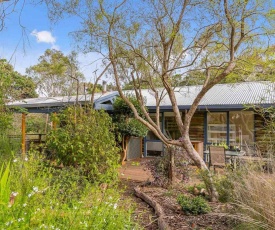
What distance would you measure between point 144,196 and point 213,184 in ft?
4.37

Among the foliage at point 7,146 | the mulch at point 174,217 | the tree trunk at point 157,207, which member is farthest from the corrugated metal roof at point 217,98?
the mulch at point 174,217

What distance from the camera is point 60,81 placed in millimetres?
24500

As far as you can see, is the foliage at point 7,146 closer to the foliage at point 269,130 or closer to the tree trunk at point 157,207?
the tree trunk at point 157,207

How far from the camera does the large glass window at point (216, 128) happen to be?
38.8 feet

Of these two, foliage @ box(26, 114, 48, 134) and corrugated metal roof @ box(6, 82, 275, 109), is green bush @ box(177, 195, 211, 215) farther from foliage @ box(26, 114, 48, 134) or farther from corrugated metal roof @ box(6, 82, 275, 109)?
foliage @ box(26, 114, 48, 134)

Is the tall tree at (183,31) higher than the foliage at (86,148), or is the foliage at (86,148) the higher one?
the tall tree at (183,31)

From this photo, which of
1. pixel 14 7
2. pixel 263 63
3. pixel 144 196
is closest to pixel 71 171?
pixel 144 196

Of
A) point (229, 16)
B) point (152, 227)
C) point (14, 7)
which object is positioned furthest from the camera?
point (229, 16)

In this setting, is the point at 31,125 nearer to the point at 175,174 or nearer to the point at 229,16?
the point at 175,174

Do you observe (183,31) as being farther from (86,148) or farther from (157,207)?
(157,207)

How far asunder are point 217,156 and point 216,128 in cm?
450

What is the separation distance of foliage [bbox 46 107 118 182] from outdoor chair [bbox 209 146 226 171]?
3146 mm

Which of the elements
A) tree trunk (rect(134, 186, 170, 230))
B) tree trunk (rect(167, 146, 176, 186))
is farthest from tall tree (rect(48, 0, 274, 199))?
tree trunk (rect(134, 186, 170, 230))

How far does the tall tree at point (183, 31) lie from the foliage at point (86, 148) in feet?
3.18
